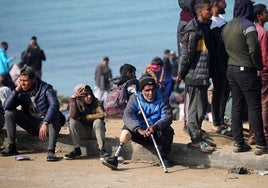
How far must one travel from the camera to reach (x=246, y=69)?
1111 cm

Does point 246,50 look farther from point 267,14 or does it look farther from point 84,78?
point 84,78

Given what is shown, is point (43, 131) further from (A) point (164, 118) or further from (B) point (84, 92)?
(A) point (164, 118)

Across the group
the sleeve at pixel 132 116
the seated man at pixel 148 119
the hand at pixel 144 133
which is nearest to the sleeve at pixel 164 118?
the seated man at pixel 148 119

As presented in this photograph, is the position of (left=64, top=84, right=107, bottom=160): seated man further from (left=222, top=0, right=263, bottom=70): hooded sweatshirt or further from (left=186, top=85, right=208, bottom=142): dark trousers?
(left=222, top=0, right=263, bottom=70): hooded sweatshirt

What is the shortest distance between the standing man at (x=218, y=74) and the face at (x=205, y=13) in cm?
32

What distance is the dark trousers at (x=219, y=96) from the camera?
39.8ft

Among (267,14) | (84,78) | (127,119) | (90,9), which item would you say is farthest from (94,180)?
(90,9)

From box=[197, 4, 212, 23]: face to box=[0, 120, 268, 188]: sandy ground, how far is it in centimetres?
168

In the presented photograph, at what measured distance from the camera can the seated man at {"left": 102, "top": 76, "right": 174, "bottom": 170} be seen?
1130 centimetres

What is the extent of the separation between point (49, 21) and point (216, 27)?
122 ft

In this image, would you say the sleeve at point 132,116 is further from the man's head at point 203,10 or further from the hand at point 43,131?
the man's head at point 203,10

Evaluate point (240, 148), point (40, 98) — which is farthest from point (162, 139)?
point (40, 98)

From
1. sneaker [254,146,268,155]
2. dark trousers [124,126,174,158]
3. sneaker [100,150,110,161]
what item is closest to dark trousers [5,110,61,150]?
sneaker [100,150,110,161]

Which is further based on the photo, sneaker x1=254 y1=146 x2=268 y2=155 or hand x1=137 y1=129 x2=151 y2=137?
hand x1=137 y1=129 x2=151 y2=137
